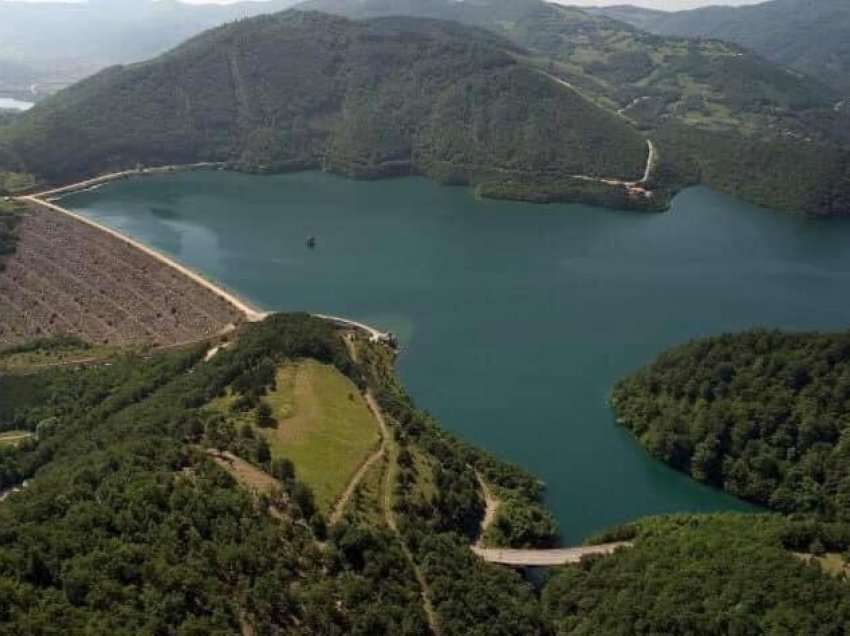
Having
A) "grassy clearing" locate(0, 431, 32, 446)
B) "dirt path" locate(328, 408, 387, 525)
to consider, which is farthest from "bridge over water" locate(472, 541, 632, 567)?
"grassy clearing" locate(0, 431, 32, 446)

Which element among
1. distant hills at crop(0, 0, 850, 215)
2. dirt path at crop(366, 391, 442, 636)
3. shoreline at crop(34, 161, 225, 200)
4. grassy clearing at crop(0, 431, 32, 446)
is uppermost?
distant hills at crop(0, 0, 850, 215)

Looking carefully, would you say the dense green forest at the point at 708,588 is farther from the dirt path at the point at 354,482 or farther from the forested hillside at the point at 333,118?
the forested hillside at the point at 333,118

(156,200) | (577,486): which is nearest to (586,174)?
(156,200)

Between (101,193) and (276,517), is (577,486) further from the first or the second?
(101,193)

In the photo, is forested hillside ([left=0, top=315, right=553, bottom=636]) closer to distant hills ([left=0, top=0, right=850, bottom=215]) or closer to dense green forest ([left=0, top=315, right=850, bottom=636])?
dense green forest ([left=0, top=315, right=850, bottom=636])

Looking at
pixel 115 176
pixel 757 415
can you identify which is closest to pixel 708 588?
pixel 757 415

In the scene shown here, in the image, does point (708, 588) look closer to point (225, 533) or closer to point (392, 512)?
point (392, 512)
